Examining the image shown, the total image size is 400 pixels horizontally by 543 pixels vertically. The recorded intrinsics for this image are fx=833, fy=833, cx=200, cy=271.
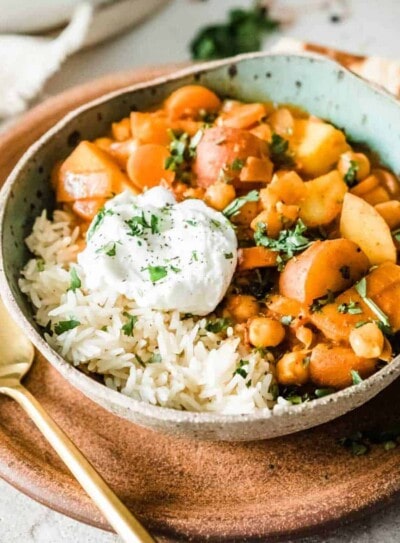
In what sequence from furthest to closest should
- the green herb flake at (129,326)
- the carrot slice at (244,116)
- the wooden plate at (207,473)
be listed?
the carrot slice at (244,116)
the green herb flake at (129,326)
the wooden plate at (207,473)

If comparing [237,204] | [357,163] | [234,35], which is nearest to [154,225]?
[237,204]

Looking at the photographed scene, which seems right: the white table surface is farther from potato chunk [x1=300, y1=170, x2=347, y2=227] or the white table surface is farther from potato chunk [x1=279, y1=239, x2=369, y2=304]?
potato chunk [x1=279, y1=239, x2=369, y2=304]

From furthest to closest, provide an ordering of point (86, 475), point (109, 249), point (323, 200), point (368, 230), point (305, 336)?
point (323, 200), point (368, 230), point (109, 249), point (305, 336), point (86, 475)

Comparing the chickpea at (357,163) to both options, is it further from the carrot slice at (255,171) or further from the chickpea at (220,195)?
Answer: the chickpea at (220,195)

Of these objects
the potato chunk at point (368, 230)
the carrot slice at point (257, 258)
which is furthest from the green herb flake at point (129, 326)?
the potato chunk at point (368, 230)

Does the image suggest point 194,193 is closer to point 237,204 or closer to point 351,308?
point 237,204

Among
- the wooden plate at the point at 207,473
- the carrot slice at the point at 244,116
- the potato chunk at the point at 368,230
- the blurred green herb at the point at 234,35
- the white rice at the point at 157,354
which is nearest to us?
the wooden plate at the point at 207,473
